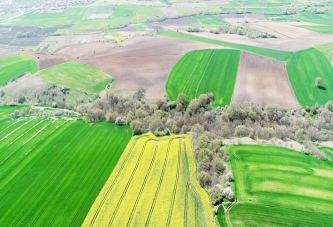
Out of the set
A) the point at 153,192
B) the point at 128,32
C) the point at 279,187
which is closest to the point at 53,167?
the point at 153,192

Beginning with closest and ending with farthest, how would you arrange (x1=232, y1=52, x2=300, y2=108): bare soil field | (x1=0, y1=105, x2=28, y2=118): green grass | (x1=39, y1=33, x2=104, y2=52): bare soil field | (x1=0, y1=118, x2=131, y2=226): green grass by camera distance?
(x1=0, y1=118, x2=131, y2=226): green grass
(x1=0, y1=105, x2=28, y2=118): green grass
(x1=232, y1=52, x2=300, y2=108): bare soil field
(x1=39, y1=33, x2=104, y2=52): bare soil field

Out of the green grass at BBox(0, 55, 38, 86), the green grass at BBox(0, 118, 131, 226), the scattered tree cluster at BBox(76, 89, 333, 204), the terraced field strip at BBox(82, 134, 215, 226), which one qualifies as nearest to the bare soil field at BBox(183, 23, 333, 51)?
the scattered tree cluster at BBox(76, 89, 333, 204)

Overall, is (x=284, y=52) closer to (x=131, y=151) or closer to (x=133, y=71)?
(x=133, y=71)

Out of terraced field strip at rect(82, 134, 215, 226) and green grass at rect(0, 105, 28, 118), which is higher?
green grass at rect(0, 105, 28, 118)

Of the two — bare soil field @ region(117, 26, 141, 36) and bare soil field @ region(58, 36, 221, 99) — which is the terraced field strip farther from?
bare soil field @ region(117, 26, 141, 36)

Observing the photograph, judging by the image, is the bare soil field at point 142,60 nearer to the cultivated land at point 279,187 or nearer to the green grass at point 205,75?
the green grass at point 205,75

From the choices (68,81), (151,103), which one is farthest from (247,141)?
(68,81)
